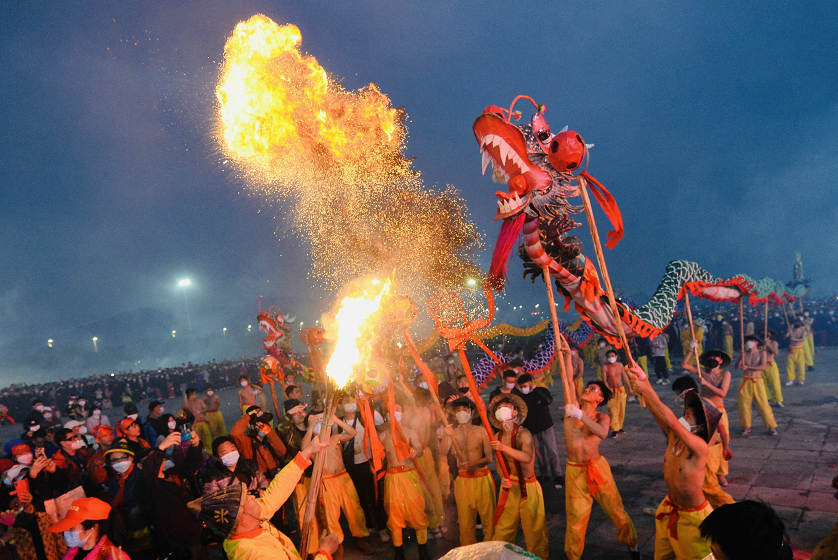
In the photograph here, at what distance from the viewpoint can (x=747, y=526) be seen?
2.09 meters

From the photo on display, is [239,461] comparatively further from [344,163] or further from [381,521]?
[344,163]

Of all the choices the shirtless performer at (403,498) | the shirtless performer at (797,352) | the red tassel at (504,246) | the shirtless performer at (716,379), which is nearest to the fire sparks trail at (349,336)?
the red tassel at (504,246)

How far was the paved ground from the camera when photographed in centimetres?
516

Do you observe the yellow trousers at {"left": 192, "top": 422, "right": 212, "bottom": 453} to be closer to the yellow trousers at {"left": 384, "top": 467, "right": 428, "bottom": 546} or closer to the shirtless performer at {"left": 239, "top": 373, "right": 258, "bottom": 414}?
the shirtless performer at {"left": 239, "top": 373, "right": 258, "bottom": 414}

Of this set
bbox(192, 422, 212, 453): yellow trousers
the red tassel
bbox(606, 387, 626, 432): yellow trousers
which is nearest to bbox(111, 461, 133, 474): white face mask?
the red tassel

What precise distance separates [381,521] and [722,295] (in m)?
6.42

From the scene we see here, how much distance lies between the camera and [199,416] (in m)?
11.8

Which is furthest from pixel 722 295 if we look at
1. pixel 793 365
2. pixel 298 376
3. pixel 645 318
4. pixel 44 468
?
pixel 298 376

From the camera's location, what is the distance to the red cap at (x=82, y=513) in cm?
342

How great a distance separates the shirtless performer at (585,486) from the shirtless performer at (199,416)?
31.7ft

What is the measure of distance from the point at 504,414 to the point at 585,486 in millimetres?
1158

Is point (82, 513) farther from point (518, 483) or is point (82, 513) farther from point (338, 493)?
point (518, 483)

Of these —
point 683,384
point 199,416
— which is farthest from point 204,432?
point 683,384

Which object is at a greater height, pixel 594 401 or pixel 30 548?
pixel 594 401
